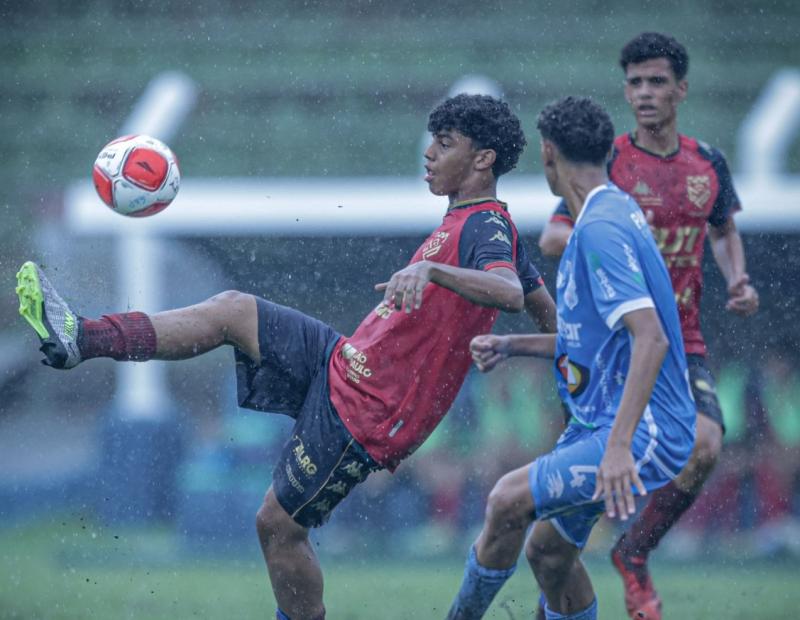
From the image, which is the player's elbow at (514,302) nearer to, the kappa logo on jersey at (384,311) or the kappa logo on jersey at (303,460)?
the kappa logo on jersey at (384,311)

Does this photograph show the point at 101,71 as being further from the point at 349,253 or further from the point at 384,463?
the point at 384,463

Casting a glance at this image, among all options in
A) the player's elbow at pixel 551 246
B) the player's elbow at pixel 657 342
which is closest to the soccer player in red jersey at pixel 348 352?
the player's elbow at pixel 551 246

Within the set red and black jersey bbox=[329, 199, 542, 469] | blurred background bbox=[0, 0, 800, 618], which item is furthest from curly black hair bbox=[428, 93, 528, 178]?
blurred background bbox=[0, 0, 800, 618]

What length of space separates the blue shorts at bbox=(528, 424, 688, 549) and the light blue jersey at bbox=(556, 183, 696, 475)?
0.11 feet

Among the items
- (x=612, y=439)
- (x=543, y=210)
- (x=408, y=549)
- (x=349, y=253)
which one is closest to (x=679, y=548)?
(x=408, y=549)

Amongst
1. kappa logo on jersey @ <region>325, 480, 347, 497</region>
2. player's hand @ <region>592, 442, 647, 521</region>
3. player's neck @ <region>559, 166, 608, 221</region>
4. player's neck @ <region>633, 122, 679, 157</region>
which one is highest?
player's neck @ <region>633, 122, 679, 157</region>

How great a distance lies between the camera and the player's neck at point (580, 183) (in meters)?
4.00

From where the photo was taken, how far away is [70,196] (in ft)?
33.3

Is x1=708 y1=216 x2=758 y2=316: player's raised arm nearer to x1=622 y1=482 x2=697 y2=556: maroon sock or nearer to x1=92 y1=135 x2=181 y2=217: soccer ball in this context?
x1=622 y1=482 x2=697 y2=556: maroon sock

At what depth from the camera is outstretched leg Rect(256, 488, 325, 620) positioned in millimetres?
4605

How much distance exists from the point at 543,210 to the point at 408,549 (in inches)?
115

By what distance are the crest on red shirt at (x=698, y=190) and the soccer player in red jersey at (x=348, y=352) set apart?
98 centimetres

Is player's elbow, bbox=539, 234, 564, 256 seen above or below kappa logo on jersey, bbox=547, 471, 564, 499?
above

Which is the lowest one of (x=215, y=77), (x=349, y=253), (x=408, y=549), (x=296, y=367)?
(x=408, y=549)
